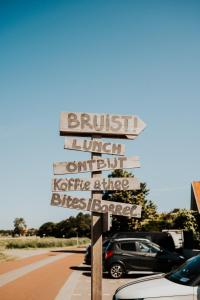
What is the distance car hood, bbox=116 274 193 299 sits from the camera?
6098 millimetres

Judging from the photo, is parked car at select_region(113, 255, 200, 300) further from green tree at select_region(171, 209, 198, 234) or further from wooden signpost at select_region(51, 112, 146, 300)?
green tree at select_region(171, 209, 198, 234)

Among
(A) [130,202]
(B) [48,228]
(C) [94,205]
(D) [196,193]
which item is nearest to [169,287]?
(C) [94,205]

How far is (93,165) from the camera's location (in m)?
6.61

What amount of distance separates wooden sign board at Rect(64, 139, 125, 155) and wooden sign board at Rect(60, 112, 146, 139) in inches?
7.2

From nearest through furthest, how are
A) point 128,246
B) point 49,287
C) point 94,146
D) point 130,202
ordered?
point 94,146 → point 49,287 → point 128,246 → point 130,202

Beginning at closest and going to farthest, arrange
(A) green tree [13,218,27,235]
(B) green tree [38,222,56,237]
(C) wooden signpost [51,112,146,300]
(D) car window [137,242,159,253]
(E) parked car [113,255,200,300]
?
(E) parked car [113,255,200,300] → (C) wooden signpost [51,112,146,300] → (D) car window [137,242,159,253] → (B) green tree [38,222,56,237] → (A) green tree [13,218,27,235]

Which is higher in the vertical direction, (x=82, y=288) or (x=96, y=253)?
(x=96, y=253)

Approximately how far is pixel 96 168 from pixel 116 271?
10.4m

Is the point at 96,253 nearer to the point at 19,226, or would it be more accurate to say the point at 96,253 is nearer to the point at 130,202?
the point at 130,202

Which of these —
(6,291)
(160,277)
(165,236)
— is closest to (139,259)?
(6,291)

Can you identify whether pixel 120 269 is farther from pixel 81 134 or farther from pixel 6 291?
pixel 81 134

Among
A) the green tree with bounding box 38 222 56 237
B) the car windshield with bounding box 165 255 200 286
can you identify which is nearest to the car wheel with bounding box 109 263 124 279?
the car windshield with bounding box 165 255 200 286

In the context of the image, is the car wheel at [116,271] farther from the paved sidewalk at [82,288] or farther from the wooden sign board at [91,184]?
the wooden sign board at [91,184]

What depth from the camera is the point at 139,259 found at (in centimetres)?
1588
